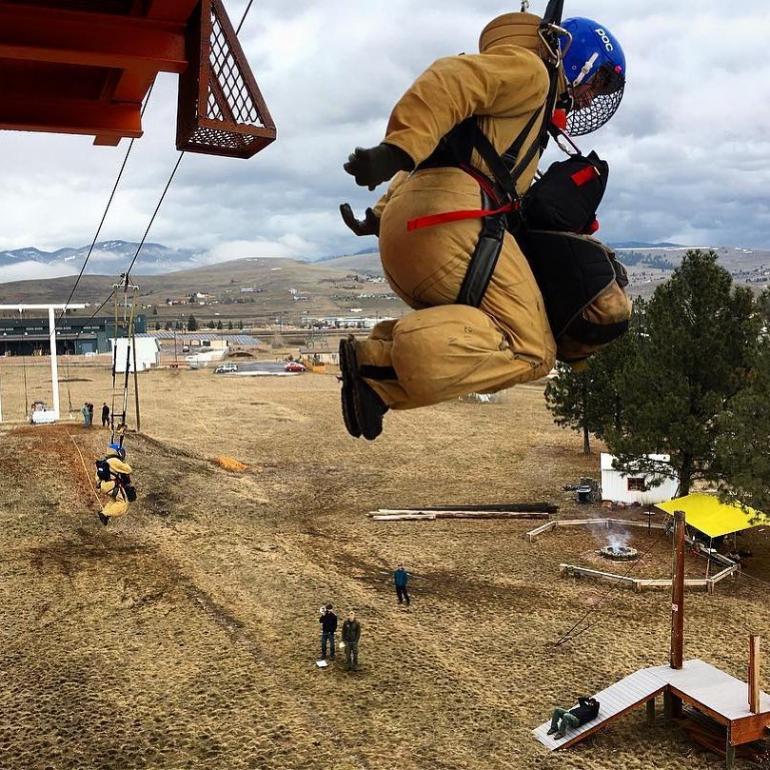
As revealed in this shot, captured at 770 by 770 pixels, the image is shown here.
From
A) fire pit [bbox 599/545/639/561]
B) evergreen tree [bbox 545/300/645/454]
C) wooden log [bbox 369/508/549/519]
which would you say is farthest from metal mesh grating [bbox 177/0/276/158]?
evergreen tree [bbox 545/300/645/454]

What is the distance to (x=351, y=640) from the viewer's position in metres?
13.5

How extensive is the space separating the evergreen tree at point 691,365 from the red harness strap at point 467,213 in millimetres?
18398

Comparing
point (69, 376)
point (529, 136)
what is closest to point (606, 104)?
point (529, 136)

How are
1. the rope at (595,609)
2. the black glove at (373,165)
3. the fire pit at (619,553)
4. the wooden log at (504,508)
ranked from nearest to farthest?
the black glove at (373,165) < the rope at (595,609) < the fire pit at (619,553) < the wooden log at (504,508)

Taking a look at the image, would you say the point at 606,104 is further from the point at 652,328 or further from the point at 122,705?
the point at 652,328

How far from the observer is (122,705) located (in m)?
12.1

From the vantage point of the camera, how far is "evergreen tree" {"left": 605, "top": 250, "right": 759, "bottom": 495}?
20000 millimetres

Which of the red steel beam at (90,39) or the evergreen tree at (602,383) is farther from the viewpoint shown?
the evergreen tree at (602,383)

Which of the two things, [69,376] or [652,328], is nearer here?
[652,328]

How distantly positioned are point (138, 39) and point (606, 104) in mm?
2867

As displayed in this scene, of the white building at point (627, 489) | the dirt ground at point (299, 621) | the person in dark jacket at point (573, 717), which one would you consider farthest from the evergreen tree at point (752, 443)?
the person in dark jacket at point (573, 717)

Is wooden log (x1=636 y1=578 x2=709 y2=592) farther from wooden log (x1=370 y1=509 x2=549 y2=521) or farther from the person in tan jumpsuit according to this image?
the person in tan jumpsuit

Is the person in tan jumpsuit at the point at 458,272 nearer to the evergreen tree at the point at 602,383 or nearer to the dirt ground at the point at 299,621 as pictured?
the dirt ground at the point at 299,621

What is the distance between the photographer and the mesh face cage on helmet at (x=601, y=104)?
3637 millimetres
